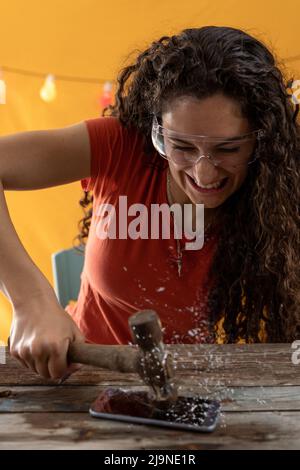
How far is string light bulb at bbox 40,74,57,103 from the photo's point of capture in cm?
354

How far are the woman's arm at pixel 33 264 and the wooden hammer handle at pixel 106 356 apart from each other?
0.9 inches

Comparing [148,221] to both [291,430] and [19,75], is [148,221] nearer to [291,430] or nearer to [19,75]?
[291,430]

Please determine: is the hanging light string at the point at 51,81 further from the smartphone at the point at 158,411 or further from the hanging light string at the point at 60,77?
the smartphone at the point at 158,411

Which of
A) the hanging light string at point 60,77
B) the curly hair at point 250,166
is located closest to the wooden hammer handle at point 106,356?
the curly hair at point 250,166

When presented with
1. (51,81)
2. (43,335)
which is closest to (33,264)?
(43,335)

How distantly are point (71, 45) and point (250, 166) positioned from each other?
85.8 inches

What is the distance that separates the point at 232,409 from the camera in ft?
3.94

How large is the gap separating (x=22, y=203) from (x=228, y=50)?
247 cm

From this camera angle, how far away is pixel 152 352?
3.64 ft

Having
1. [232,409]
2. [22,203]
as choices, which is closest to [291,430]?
[232,409]

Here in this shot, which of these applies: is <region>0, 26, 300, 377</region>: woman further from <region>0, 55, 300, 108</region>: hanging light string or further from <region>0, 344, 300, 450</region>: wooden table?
<region>0, 55, 300, 108</region>: hanging light string

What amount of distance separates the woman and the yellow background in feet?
5.60

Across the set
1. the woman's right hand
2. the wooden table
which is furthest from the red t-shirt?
the woman's right hand

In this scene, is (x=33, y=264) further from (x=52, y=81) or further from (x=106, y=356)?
(x=52, y=81)
